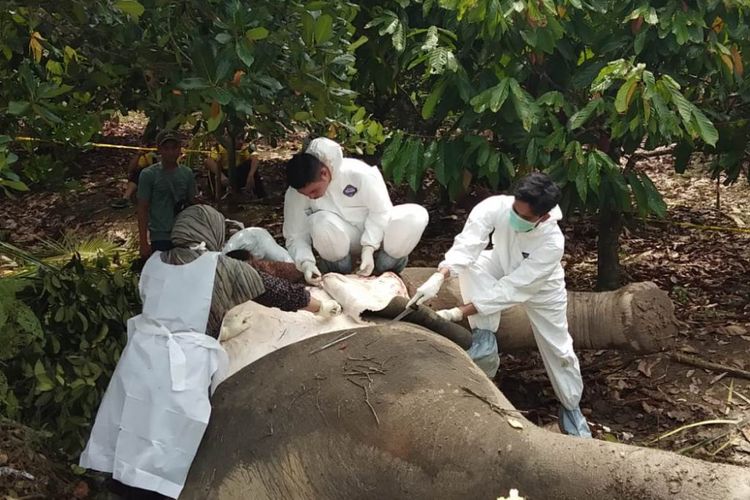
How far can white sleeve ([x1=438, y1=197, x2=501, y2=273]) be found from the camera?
4418 mm

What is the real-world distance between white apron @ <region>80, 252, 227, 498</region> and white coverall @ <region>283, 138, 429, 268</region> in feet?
3.12

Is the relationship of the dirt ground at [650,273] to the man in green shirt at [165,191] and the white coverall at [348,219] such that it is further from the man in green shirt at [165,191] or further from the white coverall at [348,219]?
Result: the man in green shirt at [165,191]

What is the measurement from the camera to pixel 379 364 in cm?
354

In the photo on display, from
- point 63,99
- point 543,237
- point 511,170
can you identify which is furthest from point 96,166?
point 543,237

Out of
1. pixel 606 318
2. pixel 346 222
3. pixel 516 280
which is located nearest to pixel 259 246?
pixel 346 222

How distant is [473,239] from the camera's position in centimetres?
443

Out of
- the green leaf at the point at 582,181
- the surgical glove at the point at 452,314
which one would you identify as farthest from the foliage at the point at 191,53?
the green leaf at the point at 582,181

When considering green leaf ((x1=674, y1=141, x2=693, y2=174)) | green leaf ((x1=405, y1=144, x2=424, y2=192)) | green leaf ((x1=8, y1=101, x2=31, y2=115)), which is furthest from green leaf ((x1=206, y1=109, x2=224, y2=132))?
green leaf ((x1=674, y1=141, x2=693, y2=174))

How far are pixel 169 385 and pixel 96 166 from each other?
899 cm

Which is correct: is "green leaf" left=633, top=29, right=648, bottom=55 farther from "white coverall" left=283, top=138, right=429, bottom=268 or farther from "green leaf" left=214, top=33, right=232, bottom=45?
"green leaf" left=214, top=33, right=232, bottom=45

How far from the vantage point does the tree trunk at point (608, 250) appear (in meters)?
6.29

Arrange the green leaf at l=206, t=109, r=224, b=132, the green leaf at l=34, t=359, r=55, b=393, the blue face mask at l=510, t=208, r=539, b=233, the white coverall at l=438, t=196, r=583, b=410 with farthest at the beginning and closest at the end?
the white coverall at l=438, t=196, r=583, b=410
the blue face mask at l=510, t=208, r=539, b=233
the green leaf at l=34, t=359, r=55, b=393
the green leaf at l=206, t=109, r=224, b=132

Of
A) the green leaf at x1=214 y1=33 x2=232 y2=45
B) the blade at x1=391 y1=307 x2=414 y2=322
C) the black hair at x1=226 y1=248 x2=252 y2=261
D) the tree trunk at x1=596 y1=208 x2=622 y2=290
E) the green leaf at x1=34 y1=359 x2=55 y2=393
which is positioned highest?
the green leaf at x1=214 y1=33 x2=232 y2=45

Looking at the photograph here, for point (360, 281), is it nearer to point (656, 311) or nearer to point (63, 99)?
point (656, 311)
